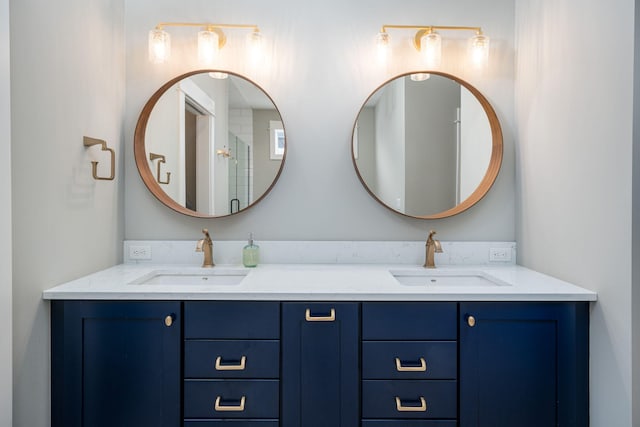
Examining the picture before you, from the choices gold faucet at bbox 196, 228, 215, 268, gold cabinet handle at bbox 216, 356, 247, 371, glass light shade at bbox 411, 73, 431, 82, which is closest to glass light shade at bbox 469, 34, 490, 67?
glass light shade at bbox 411, 73, 431, 82

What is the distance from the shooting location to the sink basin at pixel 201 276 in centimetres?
198

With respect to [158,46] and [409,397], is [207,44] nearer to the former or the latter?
[158,46]

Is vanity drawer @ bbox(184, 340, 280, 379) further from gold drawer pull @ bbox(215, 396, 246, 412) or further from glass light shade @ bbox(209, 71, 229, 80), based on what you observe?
glass light shade @ bbox(209, 71, 229, 80)

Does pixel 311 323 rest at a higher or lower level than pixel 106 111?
lower

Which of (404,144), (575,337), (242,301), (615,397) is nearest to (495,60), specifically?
(404,144)

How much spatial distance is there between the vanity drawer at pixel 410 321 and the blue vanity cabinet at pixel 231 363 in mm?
374

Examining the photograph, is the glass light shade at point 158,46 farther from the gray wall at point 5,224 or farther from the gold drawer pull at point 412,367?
the gold drawer pull at point 412,367

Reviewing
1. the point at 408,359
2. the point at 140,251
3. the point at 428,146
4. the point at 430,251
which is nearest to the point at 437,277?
the point at 430,251

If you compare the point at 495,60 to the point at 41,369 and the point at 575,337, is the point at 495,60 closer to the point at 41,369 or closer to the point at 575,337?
the point at 575,337

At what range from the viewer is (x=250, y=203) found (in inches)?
83.2

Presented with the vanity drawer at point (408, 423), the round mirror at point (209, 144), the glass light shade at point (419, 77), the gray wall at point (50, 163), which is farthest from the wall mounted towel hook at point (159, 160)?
the vanity drawer at point (408, 423)

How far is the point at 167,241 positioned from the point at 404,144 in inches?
55.9

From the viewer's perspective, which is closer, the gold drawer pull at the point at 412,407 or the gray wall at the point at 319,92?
the gold drawer pull at the point at 412,407

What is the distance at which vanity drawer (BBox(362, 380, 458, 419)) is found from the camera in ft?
4.98
